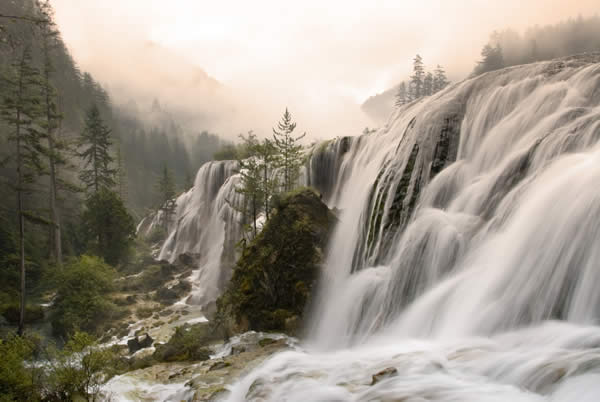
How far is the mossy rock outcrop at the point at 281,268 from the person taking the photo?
1248 centimetres

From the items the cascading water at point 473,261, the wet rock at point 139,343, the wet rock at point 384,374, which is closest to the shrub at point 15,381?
the cascading water at point 473,261

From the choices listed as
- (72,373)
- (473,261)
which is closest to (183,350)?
(72,373)

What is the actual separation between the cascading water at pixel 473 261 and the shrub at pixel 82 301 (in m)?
15.9

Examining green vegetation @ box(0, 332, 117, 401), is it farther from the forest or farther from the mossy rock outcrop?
the mossy rock outcrop

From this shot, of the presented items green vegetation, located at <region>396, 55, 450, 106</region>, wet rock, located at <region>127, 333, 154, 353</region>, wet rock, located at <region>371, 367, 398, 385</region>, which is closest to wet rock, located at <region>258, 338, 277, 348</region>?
wet rock, located at <region>371, 367, 398, 385</region>

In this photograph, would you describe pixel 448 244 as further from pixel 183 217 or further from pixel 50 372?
pixel 183 217

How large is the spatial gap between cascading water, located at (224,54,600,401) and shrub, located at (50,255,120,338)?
1587 centimetres

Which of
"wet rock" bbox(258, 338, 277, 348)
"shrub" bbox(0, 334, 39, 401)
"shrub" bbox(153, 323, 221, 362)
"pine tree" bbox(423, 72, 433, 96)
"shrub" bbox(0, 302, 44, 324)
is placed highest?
"pine tree" bbox(423, 72, 433, 96)

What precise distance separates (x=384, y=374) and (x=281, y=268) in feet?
25.0

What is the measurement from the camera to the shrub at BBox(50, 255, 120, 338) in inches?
739

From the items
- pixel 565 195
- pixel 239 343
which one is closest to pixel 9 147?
pixel 239 343

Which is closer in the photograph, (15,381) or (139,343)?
(15,381)

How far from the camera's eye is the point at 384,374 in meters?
5.82

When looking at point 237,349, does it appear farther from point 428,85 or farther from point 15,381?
point 428,85
